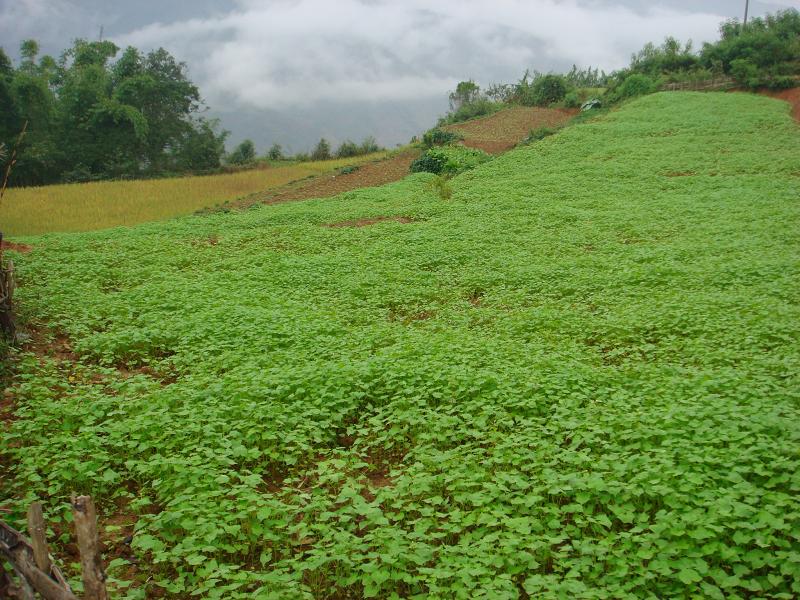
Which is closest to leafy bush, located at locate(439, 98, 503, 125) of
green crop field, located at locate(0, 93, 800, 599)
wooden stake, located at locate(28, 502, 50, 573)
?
green crop field, located at locate(0, 93, 800, 599)

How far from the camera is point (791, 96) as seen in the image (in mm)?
36031

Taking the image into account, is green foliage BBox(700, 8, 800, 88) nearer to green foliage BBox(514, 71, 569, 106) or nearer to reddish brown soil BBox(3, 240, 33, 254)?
green foliage BBox(514, 71, 569, 106)

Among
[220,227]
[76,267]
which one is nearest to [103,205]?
[220,227]

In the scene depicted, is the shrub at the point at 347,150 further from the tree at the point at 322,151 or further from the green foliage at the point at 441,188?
the green foliage at the point at 441,188

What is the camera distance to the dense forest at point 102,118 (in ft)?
116

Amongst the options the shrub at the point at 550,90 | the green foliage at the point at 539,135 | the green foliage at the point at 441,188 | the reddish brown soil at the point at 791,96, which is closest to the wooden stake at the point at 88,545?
the green foliage at the point at 441,188

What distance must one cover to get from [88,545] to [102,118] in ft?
149

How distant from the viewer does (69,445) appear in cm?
604

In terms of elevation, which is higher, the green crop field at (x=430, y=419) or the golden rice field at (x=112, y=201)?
the golden rice field at (x=112, y=201)

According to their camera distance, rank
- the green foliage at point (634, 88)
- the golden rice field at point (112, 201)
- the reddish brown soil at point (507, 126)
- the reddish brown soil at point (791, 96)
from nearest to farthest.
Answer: the golden rice field at point (112, 201) → the reddish brown soil at point (791, 96) → the reddish brown soil at point (507, 126) → the green foliage at point (634, 88)

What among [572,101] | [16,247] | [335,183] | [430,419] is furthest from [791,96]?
[16,247]

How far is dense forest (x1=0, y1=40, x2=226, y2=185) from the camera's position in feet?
116

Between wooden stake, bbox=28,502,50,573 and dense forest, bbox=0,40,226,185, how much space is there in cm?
3738

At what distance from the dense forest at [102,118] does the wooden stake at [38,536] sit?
37.4 m
